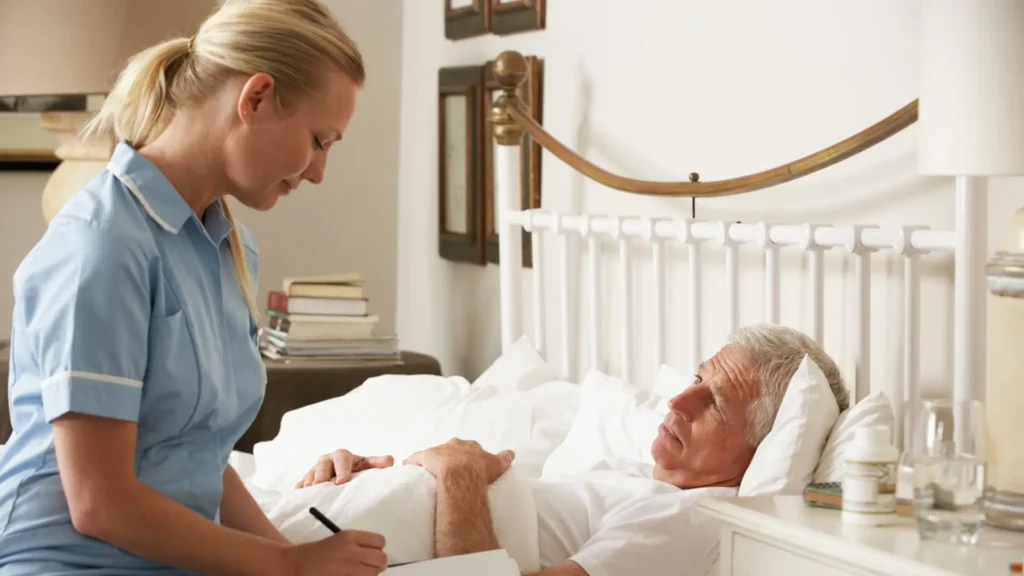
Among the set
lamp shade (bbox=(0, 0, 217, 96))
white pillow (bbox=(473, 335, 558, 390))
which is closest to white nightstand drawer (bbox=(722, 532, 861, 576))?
white pillow (bbox=(473, 335, 558, 390))

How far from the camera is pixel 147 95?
141cm

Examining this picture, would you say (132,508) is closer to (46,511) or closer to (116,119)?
(46,511)

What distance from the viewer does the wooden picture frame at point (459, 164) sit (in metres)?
3.29

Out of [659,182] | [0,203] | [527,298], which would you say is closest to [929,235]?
[659,182]

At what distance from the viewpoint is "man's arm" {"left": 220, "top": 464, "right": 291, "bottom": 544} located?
1.55 m

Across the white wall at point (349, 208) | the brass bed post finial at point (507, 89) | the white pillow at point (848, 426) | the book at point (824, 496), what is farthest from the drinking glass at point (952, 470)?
the white wall at point (349, 208)

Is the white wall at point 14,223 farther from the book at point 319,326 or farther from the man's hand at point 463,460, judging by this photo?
the man's hand at point 463,460

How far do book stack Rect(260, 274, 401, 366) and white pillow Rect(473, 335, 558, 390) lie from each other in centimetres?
57

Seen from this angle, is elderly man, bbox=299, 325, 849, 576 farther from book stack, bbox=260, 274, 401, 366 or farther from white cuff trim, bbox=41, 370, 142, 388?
book stack, bbox=260, 274, 401, 366

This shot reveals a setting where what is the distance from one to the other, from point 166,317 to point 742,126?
1336mm

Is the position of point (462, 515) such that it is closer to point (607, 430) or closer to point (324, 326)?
point (607, 430)


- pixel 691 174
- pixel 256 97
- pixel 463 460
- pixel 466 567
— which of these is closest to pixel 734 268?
pixel 691 174

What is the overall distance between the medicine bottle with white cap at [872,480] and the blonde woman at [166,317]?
50cm

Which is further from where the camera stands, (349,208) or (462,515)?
(349,208)
